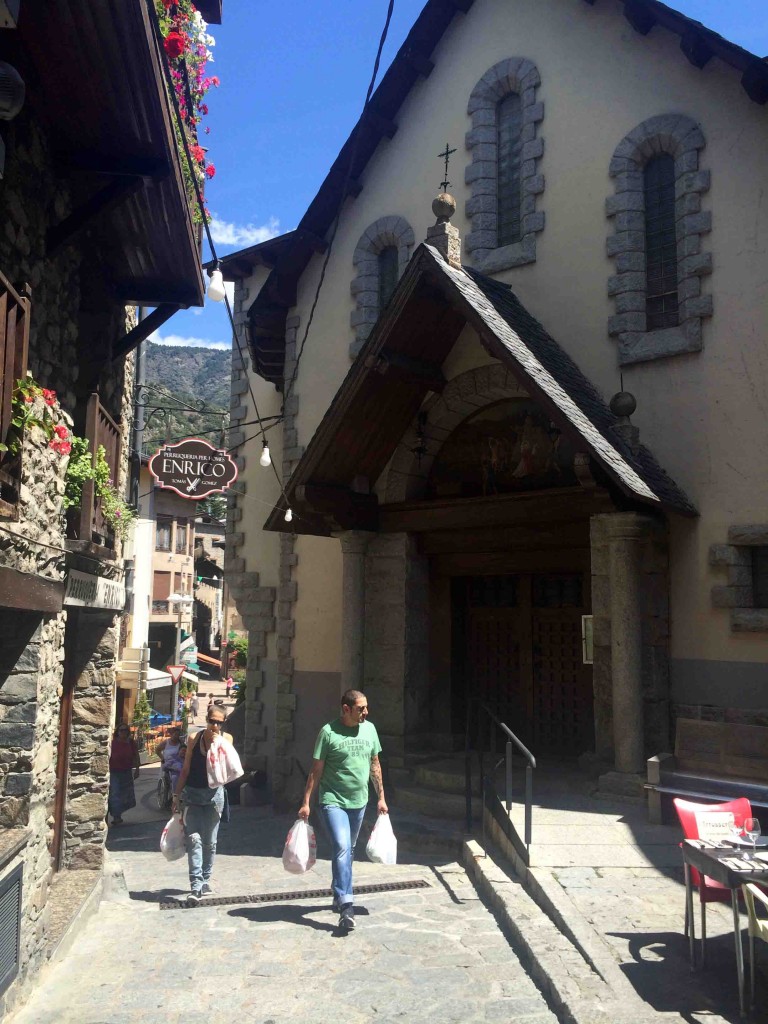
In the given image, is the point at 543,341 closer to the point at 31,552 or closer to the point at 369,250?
the point at 369,250

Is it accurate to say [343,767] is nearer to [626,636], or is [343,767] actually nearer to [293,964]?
[293,964]

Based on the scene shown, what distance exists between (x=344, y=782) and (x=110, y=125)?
16.6 ft

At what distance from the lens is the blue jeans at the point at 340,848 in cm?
627

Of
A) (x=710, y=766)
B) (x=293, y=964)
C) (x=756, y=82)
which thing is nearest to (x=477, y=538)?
(x=710, y=766)

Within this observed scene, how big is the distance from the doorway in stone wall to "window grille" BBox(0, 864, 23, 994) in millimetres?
6385

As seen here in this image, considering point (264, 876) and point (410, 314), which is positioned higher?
point (410, 314)

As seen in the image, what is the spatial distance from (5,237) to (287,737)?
28.4 ft

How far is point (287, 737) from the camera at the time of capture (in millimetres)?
12781

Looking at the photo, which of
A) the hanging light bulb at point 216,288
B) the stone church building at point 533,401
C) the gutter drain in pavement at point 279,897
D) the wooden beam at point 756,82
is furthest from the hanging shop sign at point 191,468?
the wooden beam at point 756,82

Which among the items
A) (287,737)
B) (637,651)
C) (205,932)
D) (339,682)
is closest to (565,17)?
(637,651)

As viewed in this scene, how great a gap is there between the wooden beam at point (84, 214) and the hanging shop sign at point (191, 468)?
6.33m

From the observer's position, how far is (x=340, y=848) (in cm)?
630

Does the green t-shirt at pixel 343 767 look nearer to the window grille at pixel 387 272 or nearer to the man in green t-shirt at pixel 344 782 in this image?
the man in green t-shirt at pixel 344 782

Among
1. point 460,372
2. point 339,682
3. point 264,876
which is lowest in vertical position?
point 264,876
